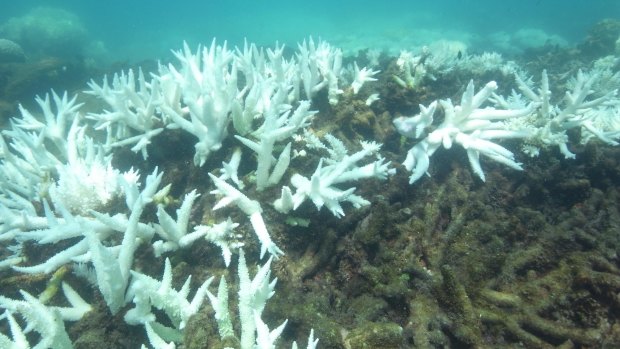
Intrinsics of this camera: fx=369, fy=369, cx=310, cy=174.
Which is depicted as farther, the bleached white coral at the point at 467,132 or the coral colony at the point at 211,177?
the bleached white coral at the point at 467,132

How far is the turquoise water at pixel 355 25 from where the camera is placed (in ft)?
98.2

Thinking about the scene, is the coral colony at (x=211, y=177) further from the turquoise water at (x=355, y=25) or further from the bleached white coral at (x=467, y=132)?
the turquoise water at (x=355, y=25)

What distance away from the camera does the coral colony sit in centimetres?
261

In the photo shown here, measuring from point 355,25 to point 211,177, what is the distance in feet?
146

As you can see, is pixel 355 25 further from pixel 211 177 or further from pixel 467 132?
pixel 211 177

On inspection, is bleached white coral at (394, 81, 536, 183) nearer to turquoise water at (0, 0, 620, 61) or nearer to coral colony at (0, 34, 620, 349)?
coral colony at (0, 34, 620, 349)

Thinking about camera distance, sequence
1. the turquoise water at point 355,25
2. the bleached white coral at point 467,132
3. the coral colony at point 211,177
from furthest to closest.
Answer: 1. the turquoise water at point 355,25
2. the bleached white coral at point 467,132
3. the coral colony at point 211,177

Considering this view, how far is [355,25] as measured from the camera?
4381 centimetres

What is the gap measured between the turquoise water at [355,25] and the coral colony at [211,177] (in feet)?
68.2

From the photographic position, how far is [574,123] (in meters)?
4.66

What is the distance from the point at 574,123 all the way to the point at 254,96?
4.01 metres

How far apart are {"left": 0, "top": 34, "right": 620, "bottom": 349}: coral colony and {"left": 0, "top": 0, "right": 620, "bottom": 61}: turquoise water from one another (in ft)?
68.2

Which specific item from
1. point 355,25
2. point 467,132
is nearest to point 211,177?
point 467,132

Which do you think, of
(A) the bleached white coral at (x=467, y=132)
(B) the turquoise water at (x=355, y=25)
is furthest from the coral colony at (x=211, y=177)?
(B) the turquoise water at (x=355, y=25)
